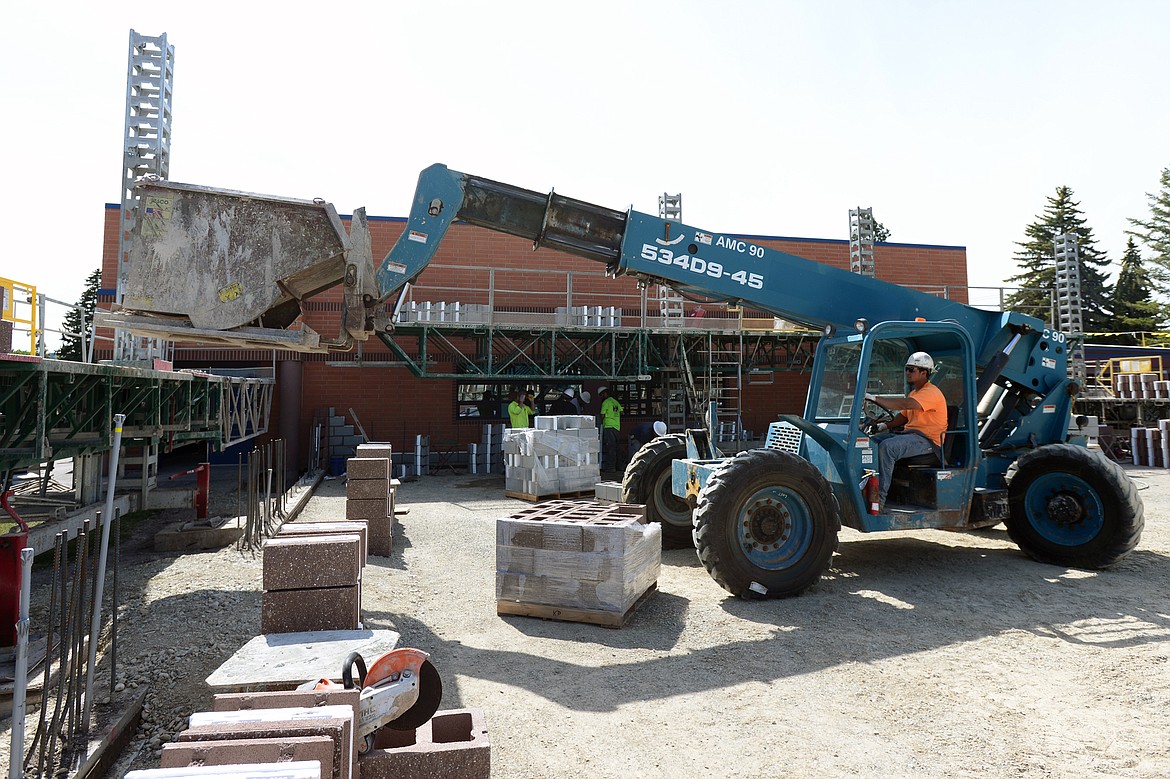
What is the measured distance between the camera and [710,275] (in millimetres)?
7367

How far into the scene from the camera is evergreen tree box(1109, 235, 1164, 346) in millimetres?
41406

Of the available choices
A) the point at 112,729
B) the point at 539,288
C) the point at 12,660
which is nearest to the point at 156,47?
the point at 539,288

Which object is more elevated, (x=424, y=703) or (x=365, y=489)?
(x=365, y=489)

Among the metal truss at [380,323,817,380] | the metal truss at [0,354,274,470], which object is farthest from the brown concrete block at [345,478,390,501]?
the metal truss at [380,323,817,380]

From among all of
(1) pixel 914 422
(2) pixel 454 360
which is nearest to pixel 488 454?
(2) pixel 454 360

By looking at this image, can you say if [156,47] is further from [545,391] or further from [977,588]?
[977,588]

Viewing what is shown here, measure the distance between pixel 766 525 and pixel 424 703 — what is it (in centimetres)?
406

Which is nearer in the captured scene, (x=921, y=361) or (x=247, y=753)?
(x=247, y=753)

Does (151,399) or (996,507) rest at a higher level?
(151,399)

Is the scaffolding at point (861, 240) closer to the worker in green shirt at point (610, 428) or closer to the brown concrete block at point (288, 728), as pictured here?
the worker in green shirt at point (610, 428)

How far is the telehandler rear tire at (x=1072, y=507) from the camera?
7.51 metres

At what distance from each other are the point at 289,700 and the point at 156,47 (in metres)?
15.9

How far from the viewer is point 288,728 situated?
99.7 inches

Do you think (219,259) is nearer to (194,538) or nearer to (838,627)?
(194,538)
